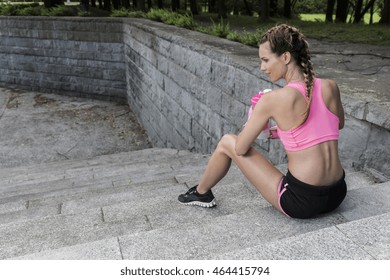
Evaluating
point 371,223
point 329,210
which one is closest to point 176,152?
point 329,210

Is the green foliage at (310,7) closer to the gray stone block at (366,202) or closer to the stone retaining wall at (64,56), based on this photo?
the stone retaining wall at (64,56)

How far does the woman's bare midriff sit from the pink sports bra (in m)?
0.04

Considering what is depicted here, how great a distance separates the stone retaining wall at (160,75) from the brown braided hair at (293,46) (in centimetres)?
92

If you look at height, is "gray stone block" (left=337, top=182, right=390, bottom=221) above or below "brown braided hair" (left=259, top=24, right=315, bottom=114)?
below

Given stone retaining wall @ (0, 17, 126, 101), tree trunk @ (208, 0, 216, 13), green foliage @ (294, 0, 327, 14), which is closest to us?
stone retaining wall @ (0, 17, 126, 101)

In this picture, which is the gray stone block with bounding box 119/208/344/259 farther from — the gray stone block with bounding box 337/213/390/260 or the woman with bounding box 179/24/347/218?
the gray stone block with bounding box 337/213/390/260

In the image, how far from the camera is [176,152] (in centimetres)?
755

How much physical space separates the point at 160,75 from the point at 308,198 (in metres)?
6.66

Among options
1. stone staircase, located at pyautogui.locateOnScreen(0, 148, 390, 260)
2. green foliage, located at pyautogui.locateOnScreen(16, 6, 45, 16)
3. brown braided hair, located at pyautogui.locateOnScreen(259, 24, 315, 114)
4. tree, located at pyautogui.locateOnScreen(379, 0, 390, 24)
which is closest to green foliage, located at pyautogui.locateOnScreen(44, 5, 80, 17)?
green foliage, located at pyautogui.locateOnScreen(16, 6, 45, 16)

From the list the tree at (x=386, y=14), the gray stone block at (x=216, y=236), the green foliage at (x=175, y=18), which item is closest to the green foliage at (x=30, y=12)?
the green foliage at (x=175, y=18)

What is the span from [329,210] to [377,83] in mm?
1755

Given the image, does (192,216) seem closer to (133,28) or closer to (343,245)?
(343,245)

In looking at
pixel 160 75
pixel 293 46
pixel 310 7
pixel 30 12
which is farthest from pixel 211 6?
pixel 293 46

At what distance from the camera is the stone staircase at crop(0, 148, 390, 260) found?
197 cm
